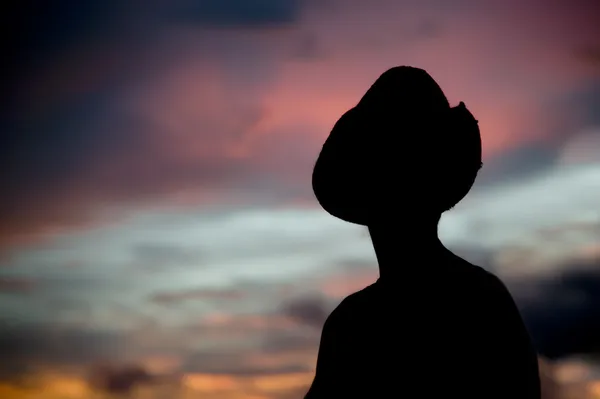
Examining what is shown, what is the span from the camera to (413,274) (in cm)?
434

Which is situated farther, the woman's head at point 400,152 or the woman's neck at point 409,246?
the woman's neck at point 409,246

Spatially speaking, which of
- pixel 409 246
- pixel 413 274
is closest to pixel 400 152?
pixel 409 246

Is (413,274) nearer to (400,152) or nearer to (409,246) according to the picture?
(409,246)

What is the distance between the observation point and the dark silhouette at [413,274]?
406 cm

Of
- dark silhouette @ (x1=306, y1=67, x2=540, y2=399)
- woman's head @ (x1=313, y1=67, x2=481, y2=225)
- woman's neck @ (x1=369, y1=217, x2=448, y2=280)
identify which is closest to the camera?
dark silhouette @ (x1=306, y1=67, x2=540, y2=399)

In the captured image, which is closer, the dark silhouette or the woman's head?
the dark silhouette

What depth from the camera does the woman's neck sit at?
4.35m

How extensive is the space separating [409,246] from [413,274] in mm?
167

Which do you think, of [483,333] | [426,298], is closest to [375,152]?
[426,298]

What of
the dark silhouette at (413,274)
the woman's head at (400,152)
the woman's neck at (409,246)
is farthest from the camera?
the woman's neck at (409,246)

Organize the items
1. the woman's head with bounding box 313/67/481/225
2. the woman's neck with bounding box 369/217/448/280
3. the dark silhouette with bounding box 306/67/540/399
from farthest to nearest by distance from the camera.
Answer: the woman's neck with bounding box 369/217/448/280, the woman's head with bounding box 313/67/481/225, the dark silhouette with bounding box 306/67/540/399

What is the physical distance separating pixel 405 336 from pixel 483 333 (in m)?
0.44

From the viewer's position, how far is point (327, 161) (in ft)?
14.9

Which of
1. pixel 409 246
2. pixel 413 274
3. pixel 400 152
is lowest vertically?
pixel 413 274
